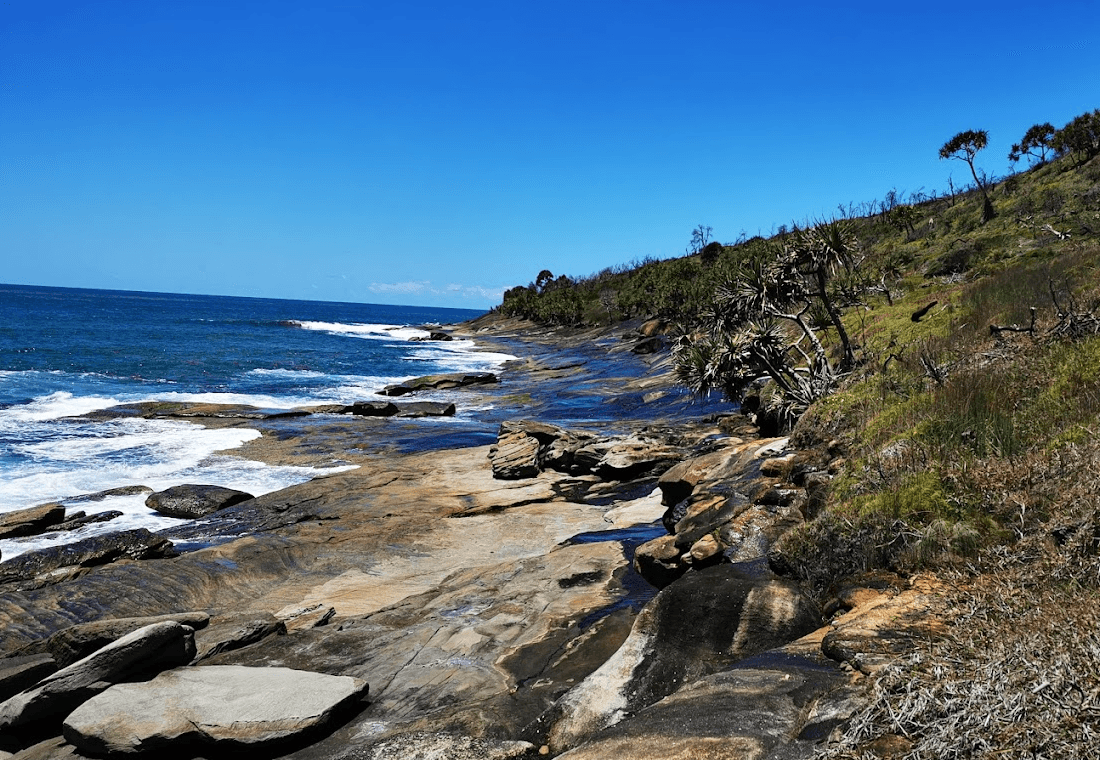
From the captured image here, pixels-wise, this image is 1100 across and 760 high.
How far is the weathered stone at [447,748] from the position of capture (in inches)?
252

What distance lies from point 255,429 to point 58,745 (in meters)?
25.4

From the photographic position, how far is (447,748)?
21.4 ft

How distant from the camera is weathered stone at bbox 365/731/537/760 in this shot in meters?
6.40

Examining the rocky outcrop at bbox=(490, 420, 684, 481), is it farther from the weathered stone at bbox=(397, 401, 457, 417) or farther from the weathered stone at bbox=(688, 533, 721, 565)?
the weathered stone at bbox=(397, 401, 457, 417)

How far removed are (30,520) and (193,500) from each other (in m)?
3.79

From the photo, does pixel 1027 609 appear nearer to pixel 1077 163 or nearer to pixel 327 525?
pixel 327 525

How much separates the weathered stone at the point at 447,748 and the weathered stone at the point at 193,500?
1517 cm

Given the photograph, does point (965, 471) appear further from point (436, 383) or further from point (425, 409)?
point (436, 383)

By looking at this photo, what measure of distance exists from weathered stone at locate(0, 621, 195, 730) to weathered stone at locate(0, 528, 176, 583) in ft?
23.4

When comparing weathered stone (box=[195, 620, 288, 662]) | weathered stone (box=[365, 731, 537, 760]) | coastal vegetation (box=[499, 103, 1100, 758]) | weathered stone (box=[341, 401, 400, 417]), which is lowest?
weathered stone (box=[195, 620, 288, 662])

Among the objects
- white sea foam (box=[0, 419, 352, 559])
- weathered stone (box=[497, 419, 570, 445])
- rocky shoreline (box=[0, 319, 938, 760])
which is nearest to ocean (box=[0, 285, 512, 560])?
white sea foam (box=[0, 419, 352, 559])

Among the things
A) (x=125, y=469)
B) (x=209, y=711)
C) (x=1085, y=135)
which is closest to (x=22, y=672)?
(x=209, y=711)

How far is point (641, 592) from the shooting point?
11305 millimetres

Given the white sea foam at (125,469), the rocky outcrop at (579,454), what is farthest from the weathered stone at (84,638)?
the rocky outcrop at (579,454)
